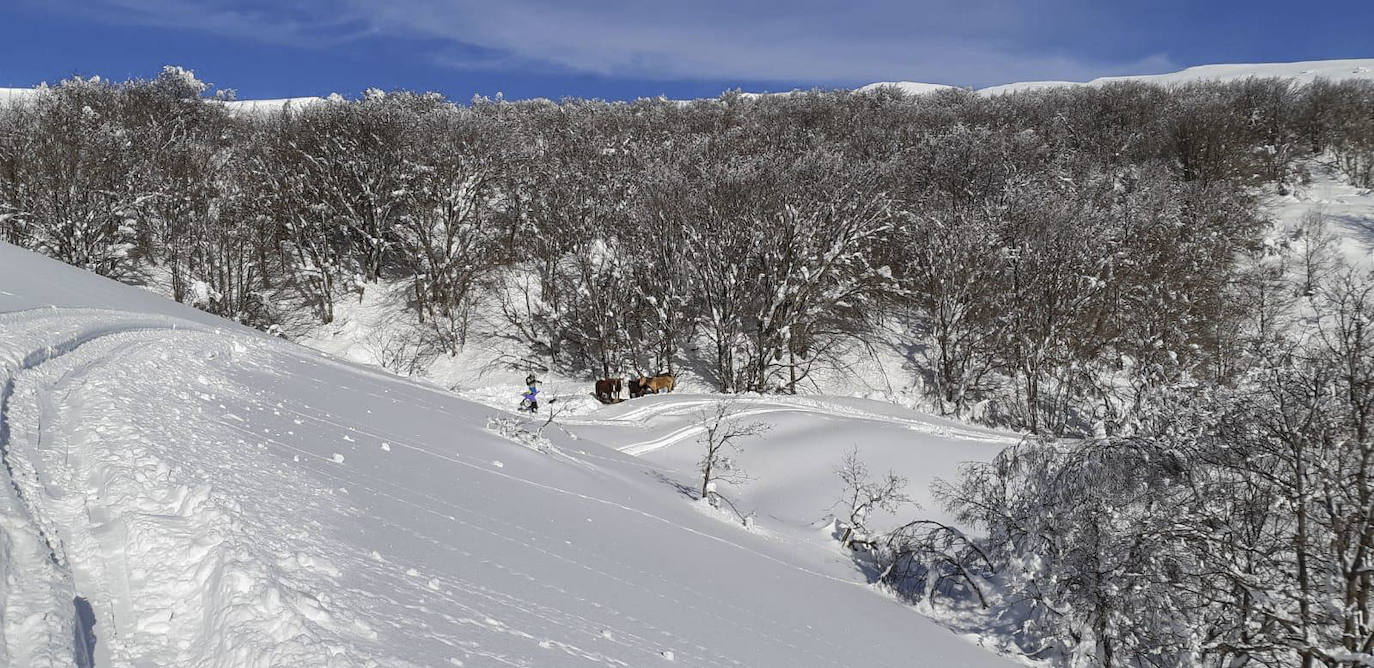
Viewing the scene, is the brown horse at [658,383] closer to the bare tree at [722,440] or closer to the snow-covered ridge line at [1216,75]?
the bare tree at [722,440]

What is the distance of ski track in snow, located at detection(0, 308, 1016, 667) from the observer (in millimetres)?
3346

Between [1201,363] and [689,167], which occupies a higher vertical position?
[689,167]

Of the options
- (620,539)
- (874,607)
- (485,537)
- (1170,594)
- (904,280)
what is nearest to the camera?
(485,537)

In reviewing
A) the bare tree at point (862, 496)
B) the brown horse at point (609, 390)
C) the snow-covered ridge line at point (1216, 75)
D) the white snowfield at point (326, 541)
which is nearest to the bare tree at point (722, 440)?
the bare tree at point (862, 496)

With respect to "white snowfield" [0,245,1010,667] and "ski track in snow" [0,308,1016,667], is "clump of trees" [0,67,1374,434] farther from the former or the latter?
"ski track in snow" [0,308,1016,667]

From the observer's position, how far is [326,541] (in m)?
4.71

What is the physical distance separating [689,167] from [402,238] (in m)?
15.1

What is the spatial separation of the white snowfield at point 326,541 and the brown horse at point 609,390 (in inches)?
568

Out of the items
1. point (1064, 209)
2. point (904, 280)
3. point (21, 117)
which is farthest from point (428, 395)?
point (21, 117)

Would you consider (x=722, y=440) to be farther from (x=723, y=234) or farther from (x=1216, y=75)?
(x=1216, y=75)

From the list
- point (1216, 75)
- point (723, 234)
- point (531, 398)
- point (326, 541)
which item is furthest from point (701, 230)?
point (1216, 75)

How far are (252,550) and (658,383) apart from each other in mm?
25230

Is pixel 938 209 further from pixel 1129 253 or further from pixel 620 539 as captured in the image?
pixel 620 539

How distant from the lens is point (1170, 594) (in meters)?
10.1
